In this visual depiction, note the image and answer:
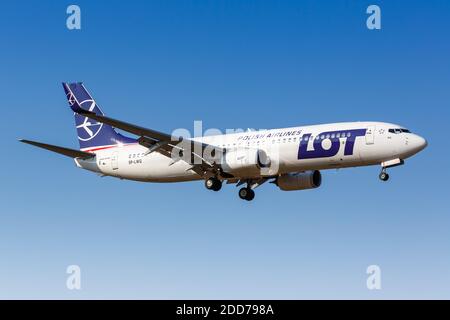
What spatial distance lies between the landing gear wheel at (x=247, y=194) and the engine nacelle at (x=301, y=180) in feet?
6.59

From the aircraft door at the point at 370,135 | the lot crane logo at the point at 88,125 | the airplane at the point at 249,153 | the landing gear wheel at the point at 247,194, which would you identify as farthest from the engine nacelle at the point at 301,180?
the lot crane logo at the point at 88,125

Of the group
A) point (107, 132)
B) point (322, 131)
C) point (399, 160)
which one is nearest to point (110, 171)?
point (107, 132)

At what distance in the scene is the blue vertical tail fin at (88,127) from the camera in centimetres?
6681

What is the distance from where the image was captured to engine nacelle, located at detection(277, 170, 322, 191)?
6141cm

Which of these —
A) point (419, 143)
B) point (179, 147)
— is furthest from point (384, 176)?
point (179, 147)

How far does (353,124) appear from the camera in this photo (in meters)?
56.9

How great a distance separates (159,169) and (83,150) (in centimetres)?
813

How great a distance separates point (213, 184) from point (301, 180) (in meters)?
6.02

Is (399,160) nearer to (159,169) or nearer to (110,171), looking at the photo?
(159,169)

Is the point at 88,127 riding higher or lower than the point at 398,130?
higher

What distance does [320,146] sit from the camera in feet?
184

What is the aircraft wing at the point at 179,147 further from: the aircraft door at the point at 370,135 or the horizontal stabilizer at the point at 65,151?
the aircraft door at the point at 370,135

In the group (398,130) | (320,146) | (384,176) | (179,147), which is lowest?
(384,176)

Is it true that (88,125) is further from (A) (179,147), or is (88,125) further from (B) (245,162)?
(B) (245,162)
